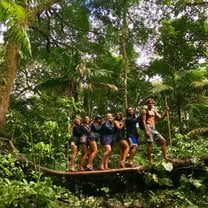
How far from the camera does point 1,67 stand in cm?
1112

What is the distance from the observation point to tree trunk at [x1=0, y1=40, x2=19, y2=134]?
10.5 meters

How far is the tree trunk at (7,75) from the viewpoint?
413 inches


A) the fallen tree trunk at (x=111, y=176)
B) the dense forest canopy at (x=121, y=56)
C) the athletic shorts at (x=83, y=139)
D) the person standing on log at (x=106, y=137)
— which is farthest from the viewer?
the dense forest canopy at (x=121, y=56)

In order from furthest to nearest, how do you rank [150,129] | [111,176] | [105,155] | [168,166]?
[111,176]
[105,155]
[150,129]
[168,166]

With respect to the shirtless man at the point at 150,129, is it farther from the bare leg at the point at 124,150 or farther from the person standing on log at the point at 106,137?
the person standing on log at the point at 106,137

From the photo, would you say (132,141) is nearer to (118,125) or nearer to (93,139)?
(118,125)

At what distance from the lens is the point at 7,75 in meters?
10.9

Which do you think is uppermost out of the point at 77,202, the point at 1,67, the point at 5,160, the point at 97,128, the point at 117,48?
the point at 117,48

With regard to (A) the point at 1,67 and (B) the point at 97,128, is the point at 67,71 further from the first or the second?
(B) the point at 97,128

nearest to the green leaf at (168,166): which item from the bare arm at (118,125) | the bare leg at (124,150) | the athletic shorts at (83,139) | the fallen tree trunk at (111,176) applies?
the fallen tree trunk at (111,176)

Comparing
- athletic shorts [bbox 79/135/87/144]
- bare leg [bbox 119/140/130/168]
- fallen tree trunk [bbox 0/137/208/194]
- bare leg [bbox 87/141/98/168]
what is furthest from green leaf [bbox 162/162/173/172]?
athletic shorts [bbox 79/135/87/144]

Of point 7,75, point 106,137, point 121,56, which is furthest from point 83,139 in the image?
point 121,56

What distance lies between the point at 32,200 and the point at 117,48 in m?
9.76

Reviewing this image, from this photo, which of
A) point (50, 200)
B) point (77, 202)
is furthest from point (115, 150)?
point (50, 200)
